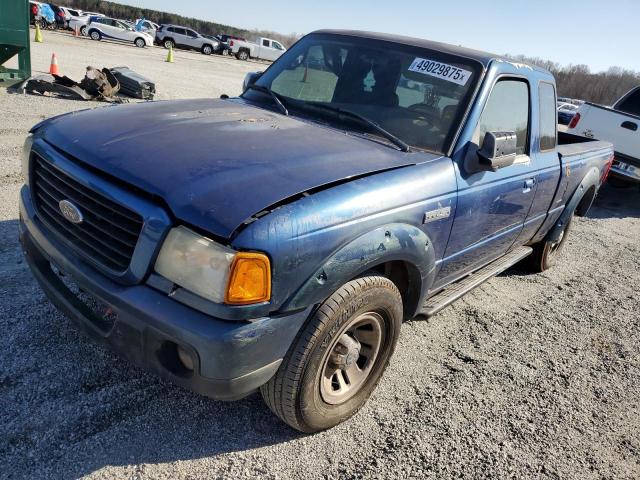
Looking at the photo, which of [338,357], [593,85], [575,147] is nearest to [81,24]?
[575,147]

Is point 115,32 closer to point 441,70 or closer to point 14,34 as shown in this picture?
point 14,34

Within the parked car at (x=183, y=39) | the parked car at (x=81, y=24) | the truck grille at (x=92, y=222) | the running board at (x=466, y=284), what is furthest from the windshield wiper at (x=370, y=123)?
the parked car at (x=183, y=39)

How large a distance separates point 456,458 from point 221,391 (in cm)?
137

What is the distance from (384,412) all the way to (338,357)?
577 millimetres

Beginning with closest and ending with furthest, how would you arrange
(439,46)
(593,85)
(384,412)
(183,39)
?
(384,412), (439,46), (183,39), (593,85)

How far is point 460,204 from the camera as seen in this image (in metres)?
2.88

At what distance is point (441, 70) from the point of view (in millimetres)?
3176

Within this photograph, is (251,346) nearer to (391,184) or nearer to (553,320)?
(391,184)

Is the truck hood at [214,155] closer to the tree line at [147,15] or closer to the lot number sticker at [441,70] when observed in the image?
the lot number sticker at [441,70]

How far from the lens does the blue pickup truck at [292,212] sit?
6.32 ft

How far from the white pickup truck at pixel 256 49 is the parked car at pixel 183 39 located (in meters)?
1.73

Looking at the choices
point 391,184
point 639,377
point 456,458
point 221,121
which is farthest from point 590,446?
point 221,121

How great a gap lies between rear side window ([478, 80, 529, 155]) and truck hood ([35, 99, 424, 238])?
638 mm

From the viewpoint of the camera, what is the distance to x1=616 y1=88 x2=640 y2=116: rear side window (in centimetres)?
984
